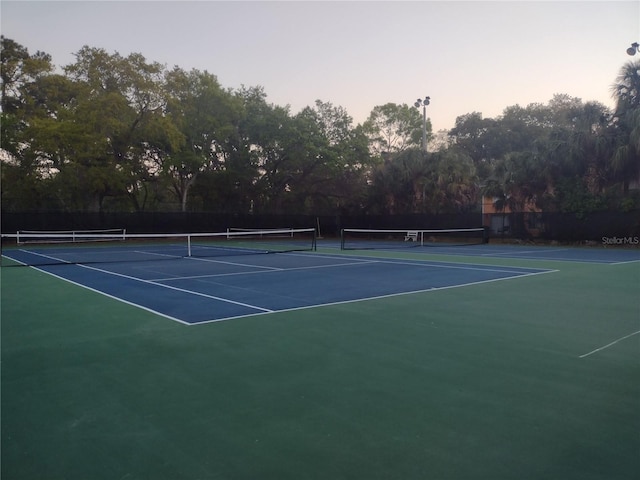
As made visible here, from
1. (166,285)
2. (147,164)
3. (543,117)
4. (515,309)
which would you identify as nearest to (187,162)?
(147,164)

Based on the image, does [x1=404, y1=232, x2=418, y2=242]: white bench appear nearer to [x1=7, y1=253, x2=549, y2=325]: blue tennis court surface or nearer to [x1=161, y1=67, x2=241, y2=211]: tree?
[x1=161, y1=67, x2=241, y2=211]: tree

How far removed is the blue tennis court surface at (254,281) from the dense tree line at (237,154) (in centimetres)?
1496

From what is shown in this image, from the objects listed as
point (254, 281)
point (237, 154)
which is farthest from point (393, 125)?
point (254, 281)

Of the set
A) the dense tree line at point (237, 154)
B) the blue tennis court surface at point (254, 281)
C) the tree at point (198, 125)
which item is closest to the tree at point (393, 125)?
the dense tree line at point (237, 154)

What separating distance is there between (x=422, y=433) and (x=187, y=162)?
32.3 metres

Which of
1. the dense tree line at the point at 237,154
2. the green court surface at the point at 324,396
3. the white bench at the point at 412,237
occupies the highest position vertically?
the dense tree line at the point at 237,154

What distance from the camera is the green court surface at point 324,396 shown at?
284 cm

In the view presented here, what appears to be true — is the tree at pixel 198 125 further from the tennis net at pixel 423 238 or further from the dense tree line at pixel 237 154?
the tennis net at pixel 423 238

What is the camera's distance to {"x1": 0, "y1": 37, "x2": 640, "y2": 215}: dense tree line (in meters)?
25.5

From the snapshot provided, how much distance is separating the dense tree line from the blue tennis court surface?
49.1 feet

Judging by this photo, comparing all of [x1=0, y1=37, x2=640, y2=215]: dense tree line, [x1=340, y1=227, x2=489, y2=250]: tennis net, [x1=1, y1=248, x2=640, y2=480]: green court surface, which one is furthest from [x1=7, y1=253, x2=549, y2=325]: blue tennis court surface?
[x1=0, y1=37, x2=640, y2=215]: dense tree line

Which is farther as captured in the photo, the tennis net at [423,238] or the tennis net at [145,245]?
the tennis net at [423,238]

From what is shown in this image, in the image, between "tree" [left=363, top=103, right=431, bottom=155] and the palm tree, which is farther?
"tree" [left=363, top=103, right=431, bottom=155]

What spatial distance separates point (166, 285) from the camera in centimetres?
1021
